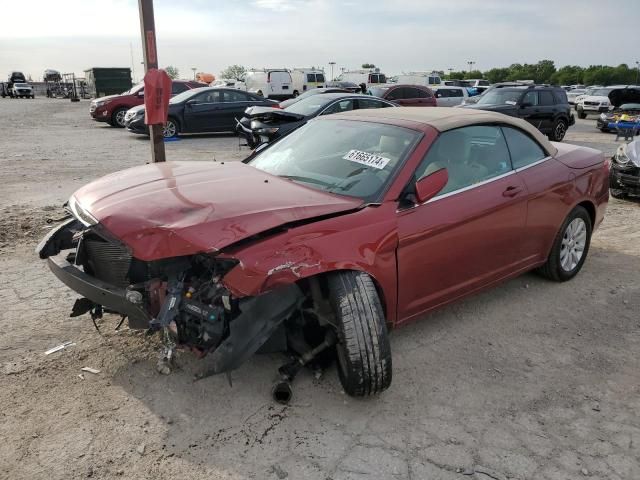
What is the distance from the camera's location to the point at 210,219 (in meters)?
2.77

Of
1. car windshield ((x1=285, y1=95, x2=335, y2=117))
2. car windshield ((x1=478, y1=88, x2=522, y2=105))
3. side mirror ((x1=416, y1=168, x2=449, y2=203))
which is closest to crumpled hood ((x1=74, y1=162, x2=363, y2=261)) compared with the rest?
side mirror ((x1=416, y1=168, x2=449, y2=203))

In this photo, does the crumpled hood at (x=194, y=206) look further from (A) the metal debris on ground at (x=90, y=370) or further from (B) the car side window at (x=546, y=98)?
(B) the car side window at (x=546, y=98)

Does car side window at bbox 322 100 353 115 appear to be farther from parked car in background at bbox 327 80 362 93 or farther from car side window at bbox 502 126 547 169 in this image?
parked car in background at bbox 327 80 362 93

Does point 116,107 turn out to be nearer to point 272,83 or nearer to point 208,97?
point 208,97

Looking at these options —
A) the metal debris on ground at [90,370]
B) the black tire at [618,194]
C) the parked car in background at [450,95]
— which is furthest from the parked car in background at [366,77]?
the metal debris on ground at [90,370]

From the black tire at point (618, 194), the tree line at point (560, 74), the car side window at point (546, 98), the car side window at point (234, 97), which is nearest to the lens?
the black tire at point (618, 194)

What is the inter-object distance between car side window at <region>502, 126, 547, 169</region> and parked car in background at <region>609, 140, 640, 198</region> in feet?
14.5

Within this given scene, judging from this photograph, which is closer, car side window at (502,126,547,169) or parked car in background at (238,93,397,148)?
car side window at (502,126,547,169)

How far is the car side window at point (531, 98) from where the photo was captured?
15.2 m

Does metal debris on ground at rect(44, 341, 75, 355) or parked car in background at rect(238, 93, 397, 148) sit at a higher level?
parked car in background at rect(238, 93, 397, 148)

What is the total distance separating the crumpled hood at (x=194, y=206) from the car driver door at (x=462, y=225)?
509mm

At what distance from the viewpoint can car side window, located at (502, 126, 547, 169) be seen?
421 centimetres

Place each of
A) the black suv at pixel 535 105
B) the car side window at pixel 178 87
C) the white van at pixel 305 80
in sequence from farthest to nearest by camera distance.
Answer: the white van at pixel 305 80 → the car side window at pixel 178 87 → the black suv at pixel 535 105

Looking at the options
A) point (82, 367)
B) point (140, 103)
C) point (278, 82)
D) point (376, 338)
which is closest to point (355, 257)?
point (376, 338)
